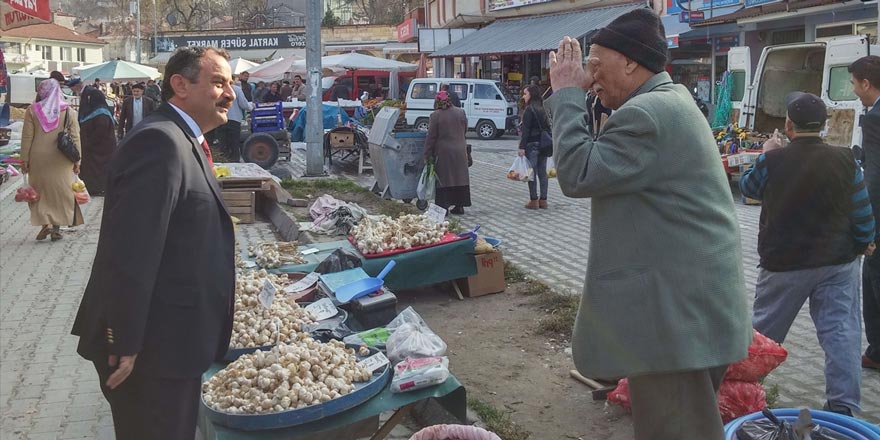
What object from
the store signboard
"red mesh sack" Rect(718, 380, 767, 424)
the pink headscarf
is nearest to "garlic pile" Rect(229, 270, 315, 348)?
"red mesh sack" Rect(718, 380, 767, 424)

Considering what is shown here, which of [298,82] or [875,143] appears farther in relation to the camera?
[298,82]

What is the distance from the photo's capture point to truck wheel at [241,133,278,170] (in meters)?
17.0

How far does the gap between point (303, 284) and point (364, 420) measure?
2252 millimetres

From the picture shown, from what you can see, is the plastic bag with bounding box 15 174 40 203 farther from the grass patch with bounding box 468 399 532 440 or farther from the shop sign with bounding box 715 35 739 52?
the shop sign with bounding box 715 35 739 52

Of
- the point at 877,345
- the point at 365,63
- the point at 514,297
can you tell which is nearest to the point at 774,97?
the point at 514,297

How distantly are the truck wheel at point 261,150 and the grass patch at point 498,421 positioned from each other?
12.7 metres

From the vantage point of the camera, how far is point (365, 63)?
31.2m

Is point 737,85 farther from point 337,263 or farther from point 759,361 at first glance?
point 759,361

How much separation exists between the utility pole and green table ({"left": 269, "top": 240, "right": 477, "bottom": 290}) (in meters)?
8.58

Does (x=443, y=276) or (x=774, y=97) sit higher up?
(x=774, y=97)

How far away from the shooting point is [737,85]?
15148 millimetres

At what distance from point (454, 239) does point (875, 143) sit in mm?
3508

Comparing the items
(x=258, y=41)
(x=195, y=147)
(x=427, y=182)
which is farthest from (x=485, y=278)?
(x=258, y=41)

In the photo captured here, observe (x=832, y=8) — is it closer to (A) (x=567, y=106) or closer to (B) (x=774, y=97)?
(B) (x=774, y=97)
